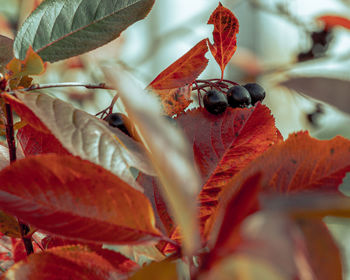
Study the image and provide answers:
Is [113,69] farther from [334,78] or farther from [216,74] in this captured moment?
[216,74]

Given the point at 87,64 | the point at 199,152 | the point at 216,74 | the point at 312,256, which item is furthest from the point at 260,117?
the point at 216,74

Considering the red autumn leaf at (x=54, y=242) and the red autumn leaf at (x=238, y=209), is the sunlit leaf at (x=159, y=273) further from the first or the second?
the red autumn leaf at (x=54, y=242)

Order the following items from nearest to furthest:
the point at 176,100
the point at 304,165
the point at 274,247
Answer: the point at 274,247 → the point at 304,165 → the point at 176,100

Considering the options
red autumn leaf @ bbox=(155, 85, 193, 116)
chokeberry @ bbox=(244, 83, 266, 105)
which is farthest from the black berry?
chokeberry @ bbox=(244, 83, 266, 105)

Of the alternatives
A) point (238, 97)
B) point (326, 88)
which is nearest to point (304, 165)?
point (326, 88)

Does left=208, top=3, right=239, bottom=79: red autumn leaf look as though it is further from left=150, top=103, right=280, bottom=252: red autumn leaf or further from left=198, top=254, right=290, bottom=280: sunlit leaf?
left=198, top=254, right=290, bottom=280: sunlit leaf

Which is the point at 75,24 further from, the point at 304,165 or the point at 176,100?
the point at 304,165
